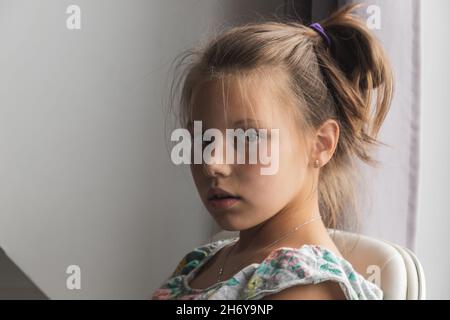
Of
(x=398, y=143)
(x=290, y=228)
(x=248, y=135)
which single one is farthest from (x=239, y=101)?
(x=398, y=143)

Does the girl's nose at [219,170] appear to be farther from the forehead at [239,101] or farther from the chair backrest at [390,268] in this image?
the chair backrest at [390,268]

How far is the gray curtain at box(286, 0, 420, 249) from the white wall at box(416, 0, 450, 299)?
0.10 ft

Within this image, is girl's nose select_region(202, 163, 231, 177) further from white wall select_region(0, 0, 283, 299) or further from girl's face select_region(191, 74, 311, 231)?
white wall select_region(0, 0, 283, 299)

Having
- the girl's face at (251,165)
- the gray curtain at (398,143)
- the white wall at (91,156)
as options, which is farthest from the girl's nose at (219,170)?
the white wall at (91,156)

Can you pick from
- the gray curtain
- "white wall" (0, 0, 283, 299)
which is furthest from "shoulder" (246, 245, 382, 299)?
"white wall" (0, 0, 283, 299)

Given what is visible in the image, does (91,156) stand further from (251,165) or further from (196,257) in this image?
(251,165)

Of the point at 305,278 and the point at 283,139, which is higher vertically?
the point at 283,139

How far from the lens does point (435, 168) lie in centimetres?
90

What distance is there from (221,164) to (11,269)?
66cm

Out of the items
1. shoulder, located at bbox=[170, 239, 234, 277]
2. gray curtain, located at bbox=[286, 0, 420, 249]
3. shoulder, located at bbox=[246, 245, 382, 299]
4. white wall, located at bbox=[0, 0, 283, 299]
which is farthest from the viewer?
white wall, located at bbox=[0, 0, 283, 299]

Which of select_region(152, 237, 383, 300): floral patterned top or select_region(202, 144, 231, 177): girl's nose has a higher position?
select_region(202, 144, 231, 177): girl's nose

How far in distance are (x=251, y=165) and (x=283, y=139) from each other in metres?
0.04

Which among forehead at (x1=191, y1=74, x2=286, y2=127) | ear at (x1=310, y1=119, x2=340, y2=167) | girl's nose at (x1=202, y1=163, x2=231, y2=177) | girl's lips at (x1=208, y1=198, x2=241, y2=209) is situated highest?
forehead at (x1=191, y1=74, x2=286, y2=127)

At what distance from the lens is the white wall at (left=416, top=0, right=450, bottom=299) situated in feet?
2.91
